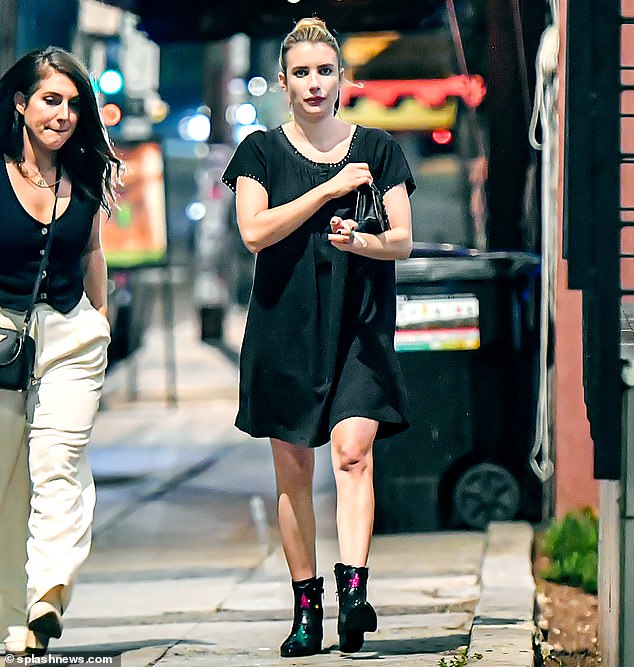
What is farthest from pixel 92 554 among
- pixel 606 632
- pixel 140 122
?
pixel 140 122

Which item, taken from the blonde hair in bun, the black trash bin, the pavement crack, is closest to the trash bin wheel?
the black trash bin

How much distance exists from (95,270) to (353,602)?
4.33 ft

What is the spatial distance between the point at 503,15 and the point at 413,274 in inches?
58.1

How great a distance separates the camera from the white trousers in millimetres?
4945

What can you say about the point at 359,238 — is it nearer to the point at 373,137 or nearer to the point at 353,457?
the point at 373,137

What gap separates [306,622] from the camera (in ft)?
17.0

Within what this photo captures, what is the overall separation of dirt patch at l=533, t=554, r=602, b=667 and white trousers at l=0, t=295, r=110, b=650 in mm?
1627

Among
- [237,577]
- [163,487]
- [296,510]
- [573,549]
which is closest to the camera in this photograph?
[296,510]

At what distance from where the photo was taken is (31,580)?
491 centimetres

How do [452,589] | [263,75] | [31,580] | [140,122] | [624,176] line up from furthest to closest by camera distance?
[263,75], [140,122], [624,176], [452,589], [31,580]

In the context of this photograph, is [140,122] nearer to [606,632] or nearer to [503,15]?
[503,15]

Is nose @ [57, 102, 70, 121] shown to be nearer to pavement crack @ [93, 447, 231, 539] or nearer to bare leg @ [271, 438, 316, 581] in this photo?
bare leg @ [271, 438, 316, 581]

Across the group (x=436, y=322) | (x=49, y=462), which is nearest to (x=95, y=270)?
(x=49, y=462)

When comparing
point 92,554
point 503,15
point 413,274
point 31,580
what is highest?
point 503,15
